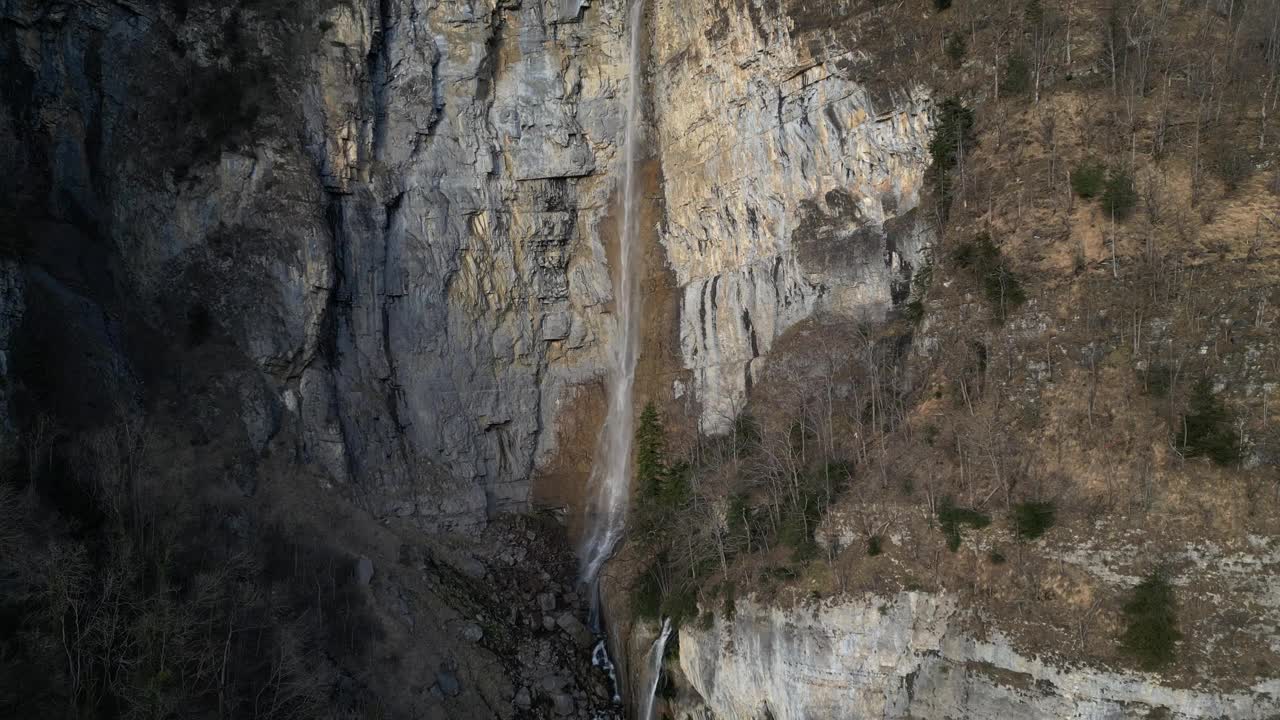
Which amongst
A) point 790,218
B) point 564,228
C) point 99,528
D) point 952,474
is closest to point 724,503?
point 952,474

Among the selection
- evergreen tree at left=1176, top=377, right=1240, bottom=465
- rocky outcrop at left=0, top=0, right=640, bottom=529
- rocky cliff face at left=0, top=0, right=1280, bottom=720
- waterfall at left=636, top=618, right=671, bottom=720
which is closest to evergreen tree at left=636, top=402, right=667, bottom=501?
rocky cliff face at left=0, top=0, right=1280, bottom=720

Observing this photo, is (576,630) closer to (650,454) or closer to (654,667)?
(654,667)

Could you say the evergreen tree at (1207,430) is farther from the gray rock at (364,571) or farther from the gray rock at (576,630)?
the gray rock at (364,571)

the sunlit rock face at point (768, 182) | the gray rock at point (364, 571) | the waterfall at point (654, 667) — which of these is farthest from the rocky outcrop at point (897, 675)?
the gray rock at point (364, 571)

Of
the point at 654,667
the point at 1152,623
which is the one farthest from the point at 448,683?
the point at 1152,623

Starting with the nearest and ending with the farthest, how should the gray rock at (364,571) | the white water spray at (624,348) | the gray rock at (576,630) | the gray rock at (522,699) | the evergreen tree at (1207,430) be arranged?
the evergreen tree at (1207,430) < the gray rock at (522,699) < the gray rock at (364,571) < the gray rock at (576,630) < the white water spray at (624,348)

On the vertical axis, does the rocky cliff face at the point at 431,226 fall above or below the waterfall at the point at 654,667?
above
